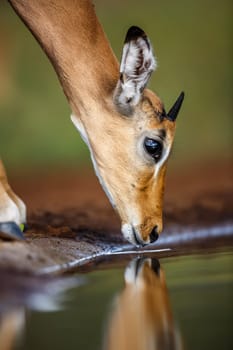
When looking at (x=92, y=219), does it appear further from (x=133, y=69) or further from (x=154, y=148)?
(x=133, y=69)

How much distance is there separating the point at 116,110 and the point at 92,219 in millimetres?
1418

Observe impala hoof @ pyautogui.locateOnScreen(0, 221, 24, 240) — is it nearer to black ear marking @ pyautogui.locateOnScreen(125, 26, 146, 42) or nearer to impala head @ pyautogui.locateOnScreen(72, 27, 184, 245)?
impala head @ pyautogui.locateOnScreen(72, 27, 184, 245)

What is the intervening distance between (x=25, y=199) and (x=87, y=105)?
244 centimetres

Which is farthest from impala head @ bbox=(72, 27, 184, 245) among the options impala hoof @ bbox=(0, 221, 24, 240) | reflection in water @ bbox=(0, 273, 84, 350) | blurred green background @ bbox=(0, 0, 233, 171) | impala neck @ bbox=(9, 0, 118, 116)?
blurred green background @ bbox=(0, 0, 233, 171)

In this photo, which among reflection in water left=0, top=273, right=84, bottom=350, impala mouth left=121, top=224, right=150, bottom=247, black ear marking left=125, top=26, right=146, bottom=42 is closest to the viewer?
reflection in water left=0, top=273, right=84, bottom=350

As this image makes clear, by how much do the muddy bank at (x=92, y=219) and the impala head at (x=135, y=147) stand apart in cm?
27

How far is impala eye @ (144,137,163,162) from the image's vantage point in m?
5.16

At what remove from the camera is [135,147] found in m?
→ 5.21

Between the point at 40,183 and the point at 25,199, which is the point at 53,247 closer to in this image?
the point at 25,199

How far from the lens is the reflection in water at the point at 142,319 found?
3.34m

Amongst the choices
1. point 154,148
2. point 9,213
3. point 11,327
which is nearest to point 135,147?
point 154,148

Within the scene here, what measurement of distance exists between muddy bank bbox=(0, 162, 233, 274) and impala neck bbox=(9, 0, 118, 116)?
75 cm

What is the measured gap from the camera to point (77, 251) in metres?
5.09

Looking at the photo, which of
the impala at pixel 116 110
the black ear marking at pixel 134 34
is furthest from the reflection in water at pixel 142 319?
the black ear marking at pixel 134 34
